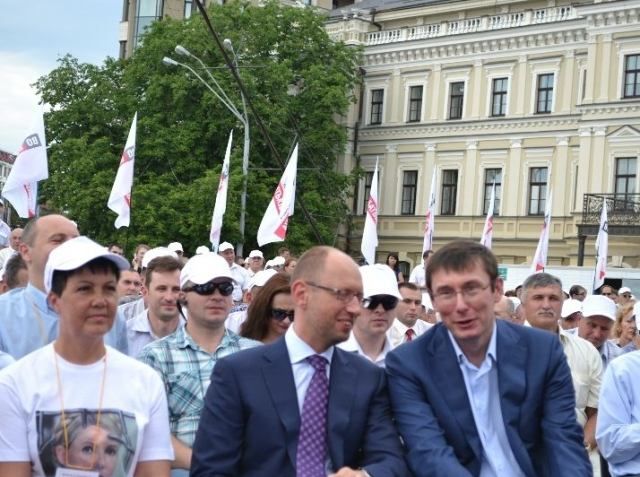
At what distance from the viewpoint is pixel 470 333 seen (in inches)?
203

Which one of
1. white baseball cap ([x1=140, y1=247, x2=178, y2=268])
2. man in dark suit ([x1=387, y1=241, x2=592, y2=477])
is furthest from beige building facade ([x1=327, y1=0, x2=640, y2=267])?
man in dark suit ([x1=387, y1=241, x2=592, y2=477])

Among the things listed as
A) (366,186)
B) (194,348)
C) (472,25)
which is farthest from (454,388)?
(366,186)

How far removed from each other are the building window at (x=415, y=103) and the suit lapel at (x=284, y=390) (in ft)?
171

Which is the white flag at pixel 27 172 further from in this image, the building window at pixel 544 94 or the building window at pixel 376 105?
the building window at pixel 376 105

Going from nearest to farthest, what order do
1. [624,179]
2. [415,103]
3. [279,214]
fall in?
[279,214] → [624,179] → [415,103]

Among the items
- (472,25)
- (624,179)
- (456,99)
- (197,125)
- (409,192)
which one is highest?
(472,25)

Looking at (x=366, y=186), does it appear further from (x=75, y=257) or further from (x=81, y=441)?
(x=81, y=441)

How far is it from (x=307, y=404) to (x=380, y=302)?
3121 millimetres

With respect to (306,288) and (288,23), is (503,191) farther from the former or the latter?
(306,288)

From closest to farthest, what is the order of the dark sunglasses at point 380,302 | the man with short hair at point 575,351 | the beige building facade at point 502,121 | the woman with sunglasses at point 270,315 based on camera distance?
the woman with sunglasses at point 270,315
the dark sunglasses at point 380,302
the man with short hair at point 575,351
the beige building facade at point 502,121

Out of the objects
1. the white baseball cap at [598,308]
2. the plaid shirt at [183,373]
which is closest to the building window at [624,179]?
the white baseball cap at [598,308]

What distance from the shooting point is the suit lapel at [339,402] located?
16.2ft

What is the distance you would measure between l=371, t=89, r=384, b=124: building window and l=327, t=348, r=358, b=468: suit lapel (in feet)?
176

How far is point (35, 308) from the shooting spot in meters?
6.43
